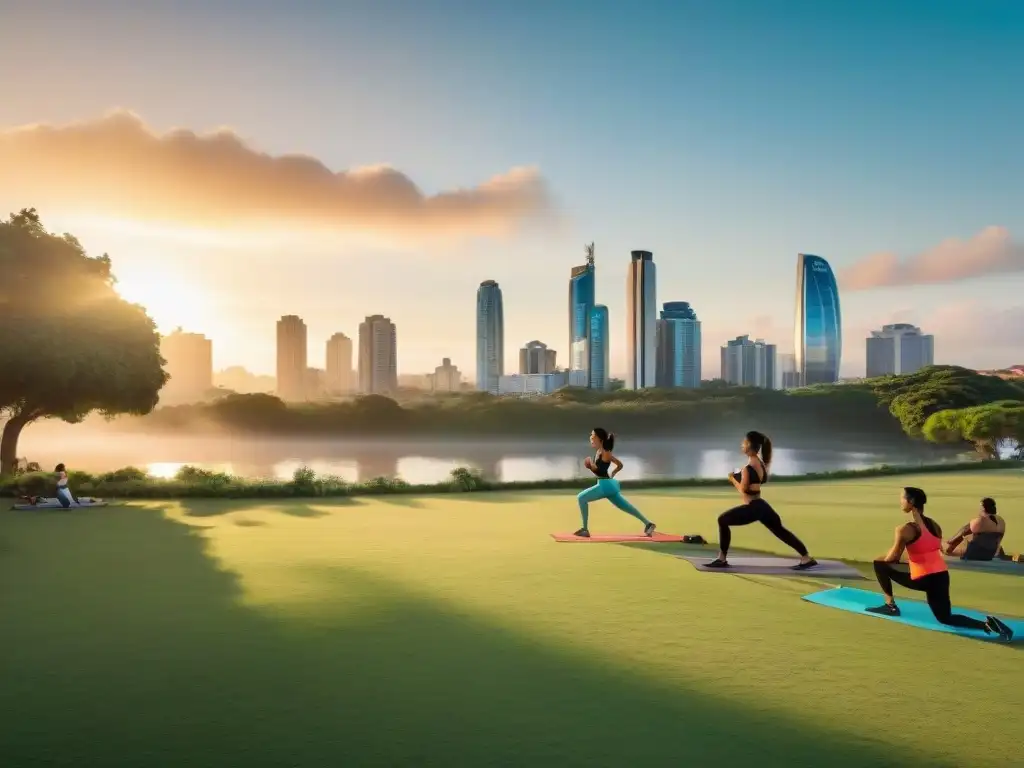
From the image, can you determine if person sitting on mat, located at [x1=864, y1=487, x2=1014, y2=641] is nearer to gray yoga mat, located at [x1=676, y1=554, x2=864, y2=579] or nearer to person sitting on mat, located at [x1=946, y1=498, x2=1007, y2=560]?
gray yoga mat, located at [x1=676, y1=554, x2=864, y2=579]

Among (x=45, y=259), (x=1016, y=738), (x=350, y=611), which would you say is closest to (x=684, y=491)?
(x=350, y=611)

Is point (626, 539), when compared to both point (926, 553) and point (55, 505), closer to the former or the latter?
point (926, 553)

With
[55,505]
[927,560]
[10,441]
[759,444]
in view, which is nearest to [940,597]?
[927,560]

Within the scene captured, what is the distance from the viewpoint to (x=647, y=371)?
156 metres

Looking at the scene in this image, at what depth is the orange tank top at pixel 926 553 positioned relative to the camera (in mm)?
7316

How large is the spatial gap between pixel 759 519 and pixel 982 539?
3099 millimetres

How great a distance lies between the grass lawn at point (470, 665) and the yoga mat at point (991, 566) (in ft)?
0.94

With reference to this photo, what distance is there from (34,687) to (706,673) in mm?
4924

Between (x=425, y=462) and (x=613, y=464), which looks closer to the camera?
(x=613, y=464)

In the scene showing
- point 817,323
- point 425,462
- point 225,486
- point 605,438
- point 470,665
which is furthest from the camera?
point 817,323

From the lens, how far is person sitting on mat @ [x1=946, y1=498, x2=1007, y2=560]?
34.8 feet

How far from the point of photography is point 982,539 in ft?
34.8

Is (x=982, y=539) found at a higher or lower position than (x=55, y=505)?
higher

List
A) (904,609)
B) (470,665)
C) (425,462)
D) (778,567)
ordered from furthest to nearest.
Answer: (425,462) < (778,567) < (904,609) < (470,665)
